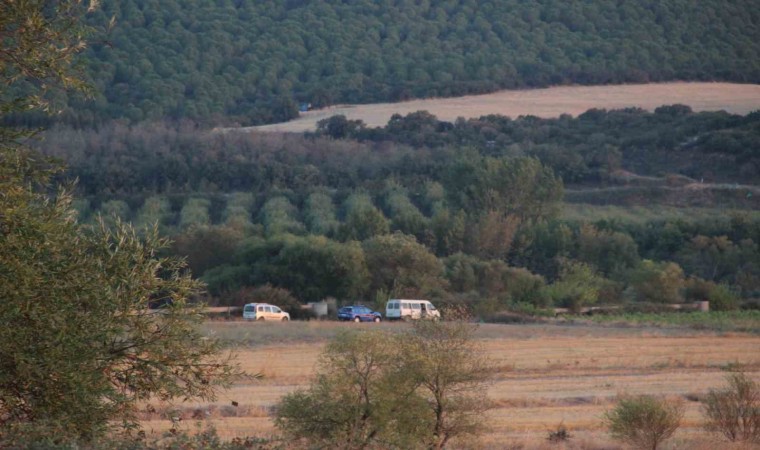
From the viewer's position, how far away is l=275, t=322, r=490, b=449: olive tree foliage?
15.4 m

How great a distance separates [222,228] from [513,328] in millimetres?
25883

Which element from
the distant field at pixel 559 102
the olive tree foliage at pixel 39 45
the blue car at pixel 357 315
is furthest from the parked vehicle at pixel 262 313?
the distant field at pixel 559 102

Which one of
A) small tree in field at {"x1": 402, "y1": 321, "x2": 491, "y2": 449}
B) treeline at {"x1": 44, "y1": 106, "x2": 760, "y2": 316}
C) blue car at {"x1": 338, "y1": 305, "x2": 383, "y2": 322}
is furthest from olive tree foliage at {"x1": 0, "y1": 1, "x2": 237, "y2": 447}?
blue car at {"x1": 338, "y1": 305, "x2": 383, "y2": 322}

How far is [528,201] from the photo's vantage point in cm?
8419

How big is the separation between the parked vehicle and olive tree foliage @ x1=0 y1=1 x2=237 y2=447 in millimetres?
36625

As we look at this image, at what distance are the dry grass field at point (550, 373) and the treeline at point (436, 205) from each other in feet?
39.1

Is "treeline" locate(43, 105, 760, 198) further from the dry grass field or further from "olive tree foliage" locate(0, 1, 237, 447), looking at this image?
"olive tree foliage" locate(0, 1, 237, 447)

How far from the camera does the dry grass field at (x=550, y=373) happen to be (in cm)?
1994

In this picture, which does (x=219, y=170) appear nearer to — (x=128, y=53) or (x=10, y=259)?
(x=128, y=53)

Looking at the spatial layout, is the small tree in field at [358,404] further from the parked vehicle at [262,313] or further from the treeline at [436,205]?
the parked vehicle at [262,313]

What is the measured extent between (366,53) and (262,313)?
411ft

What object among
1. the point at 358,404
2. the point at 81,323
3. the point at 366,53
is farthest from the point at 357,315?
the point at 366,53

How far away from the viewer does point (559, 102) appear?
483 feet

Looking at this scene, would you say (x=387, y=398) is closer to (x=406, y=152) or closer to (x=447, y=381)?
(x=447, y=381)
